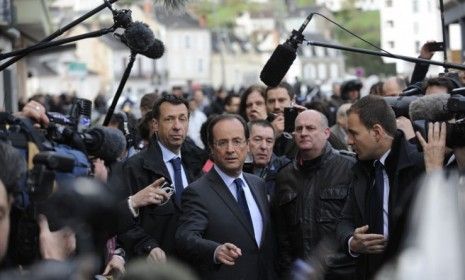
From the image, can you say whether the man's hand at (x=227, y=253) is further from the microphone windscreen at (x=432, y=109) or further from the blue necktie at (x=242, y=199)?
the microphone windscreen at (x=432, y=109)

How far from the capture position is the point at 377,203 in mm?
8516

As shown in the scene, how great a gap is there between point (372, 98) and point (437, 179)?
12.9ft

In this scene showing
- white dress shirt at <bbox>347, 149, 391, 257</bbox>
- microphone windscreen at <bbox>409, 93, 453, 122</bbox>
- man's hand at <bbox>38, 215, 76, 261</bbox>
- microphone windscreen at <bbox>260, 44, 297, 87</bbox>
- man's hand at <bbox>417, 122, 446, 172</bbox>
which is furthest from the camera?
microphone windscreen at <bbox>260, 44, 297, 87</bbox>

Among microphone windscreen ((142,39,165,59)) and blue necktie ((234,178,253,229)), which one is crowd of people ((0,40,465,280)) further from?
microphone windscreen ((142,39,165,59))

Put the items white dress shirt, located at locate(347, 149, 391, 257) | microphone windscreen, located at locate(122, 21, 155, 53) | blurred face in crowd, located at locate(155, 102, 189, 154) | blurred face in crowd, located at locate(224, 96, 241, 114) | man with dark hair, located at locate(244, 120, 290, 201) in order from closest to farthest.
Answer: white dress shirt, located at locate(347, 149, 391, 257) → microphone windscreen, located at locate(122, 21, 155, 53) → blurred face in crowd, located at locate(155, 102, 189, 154) → man with dark hair, located at locate(244, 120, 290, 201) → blurred face in crowd, located at locate(224, 96, 241, 114)

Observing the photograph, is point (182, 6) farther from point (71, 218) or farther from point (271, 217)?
point (71, 218)

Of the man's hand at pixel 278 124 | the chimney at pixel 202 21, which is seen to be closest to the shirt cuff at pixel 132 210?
the man's hand at pixel 278 124

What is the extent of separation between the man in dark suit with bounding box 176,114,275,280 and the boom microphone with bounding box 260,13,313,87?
0.78 m

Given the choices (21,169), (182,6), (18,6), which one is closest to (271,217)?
(182,6)

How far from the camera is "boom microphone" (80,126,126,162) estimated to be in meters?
7.05

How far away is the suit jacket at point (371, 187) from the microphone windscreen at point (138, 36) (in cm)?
152

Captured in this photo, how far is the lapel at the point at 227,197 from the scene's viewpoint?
9.19 m

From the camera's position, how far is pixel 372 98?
8648 millimetres

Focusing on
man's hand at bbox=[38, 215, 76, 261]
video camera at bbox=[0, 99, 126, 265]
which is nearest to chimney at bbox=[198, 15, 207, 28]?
video camera at bbox=[0, 99, 126, 265]
